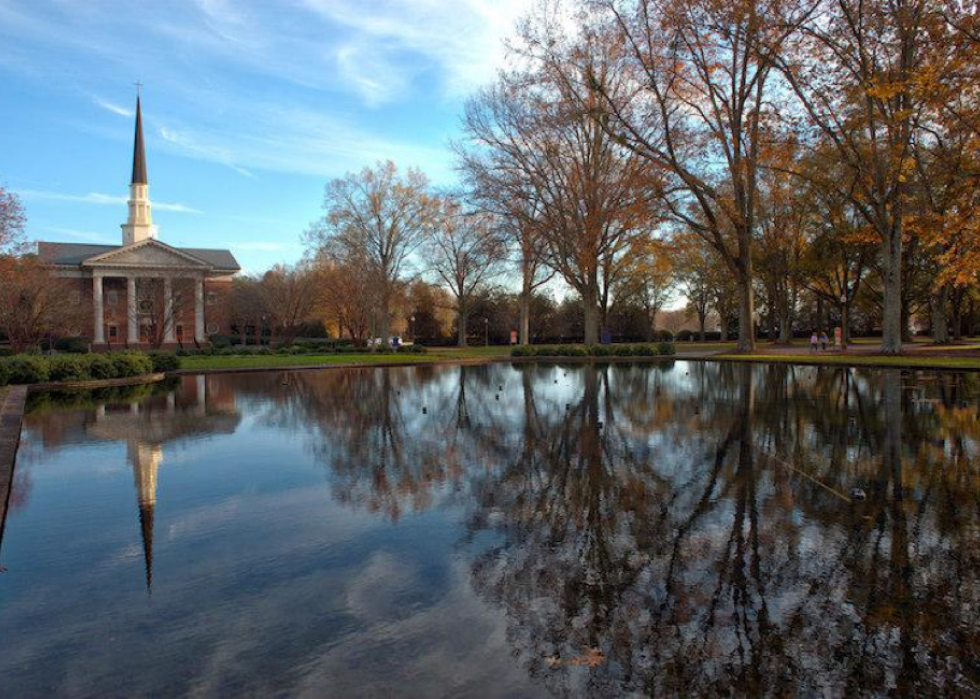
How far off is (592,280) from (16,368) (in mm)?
27094

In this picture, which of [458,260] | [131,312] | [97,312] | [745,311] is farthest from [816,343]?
[97,312]

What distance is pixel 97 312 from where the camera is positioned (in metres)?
62.8

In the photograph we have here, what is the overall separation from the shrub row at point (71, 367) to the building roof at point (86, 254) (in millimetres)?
44548

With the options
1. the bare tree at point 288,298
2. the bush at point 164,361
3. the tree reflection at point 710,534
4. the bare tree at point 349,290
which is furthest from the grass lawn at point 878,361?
the bare tree at point 288,298

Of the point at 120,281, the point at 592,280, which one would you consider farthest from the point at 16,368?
the point at 120,281

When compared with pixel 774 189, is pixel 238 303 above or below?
below

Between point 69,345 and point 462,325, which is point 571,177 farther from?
point 69,345

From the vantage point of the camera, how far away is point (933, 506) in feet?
19.8

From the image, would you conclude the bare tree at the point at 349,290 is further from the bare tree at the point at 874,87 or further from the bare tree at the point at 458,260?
the bare tree at the point at 874,87

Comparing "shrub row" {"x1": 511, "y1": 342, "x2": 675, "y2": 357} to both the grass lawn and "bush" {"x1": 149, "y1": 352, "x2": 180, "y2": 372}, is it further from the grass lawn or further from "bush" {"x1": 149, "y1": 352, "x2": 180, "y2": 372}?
"bush" {"x1": 149, "y1": 352, "x2": 180, "y2": 372}

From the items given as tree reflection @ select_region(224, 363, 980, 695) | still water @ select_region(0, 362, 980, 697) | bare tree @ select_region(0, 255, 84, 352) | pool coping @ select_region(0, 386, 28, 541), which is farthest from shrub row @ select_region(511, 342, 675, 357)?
still water @ select_region(0, 362, 980, 697)

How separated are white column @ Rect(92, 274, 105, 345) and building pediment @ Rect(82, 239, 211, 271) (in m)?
1.69

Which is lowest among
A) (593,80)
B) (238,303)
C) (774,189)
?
(238,303)

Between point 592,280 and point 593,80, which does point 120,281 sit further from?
point 593,80
